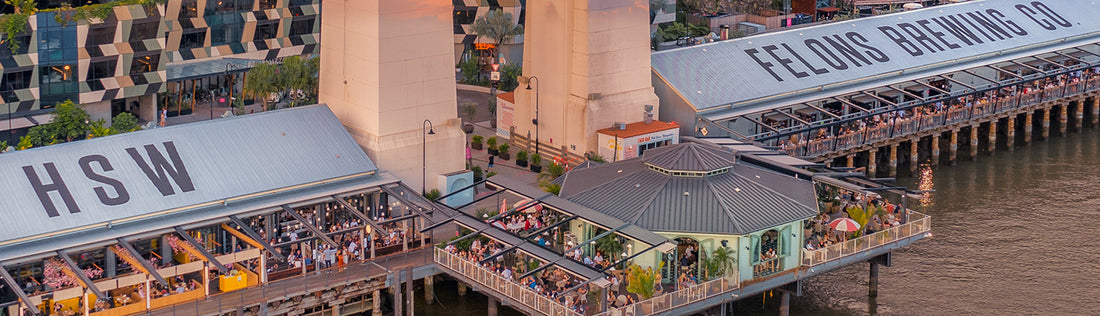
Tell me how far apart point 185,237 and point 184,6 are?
39701 millimetres

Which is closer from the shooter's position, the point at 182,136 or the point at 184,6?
the point at 182,136

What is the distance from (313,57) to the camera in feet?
352

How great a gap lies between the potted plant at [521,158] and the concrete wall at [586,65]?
7.96ft

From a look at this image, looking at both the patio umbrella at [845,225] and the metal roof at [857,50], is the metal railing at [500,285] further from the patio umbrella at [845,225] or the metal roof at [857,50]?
the metal roof at [857,50]

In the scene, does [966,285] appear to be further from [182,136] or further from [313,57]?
[313,57]

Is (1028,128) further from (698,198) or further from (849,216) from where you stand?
(698,198)

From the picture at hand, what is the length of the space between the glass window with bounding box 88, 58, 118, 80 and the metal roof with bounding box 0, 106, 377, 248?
72.4ft

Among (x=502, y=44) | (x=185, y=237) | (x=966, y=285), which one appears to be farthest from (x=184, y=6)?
(x=966, y=285)

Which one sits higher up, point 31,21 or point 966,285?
point 31,21

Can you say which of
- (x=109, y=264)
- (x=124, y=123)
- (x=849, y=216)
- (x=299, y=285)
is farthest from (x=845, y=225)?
(x=124, y=123)

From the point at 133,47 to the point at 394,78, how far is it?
2482 cm

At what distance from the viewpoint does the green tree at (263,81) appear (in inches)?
4070

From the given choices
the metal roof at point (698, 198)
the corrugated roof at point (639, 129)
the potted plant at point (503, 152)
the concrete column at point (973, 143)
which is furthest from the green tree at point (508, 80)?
the metal roof at point (698, 198)

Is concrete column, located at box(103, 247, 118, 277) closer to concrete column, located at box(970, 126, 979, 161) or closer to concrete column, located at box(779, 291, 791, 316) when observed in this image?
concrete column, located at box(779, 291, 791, 316)
